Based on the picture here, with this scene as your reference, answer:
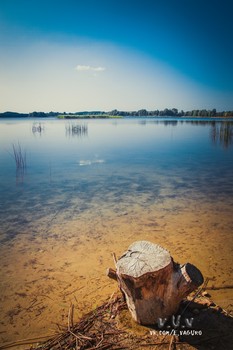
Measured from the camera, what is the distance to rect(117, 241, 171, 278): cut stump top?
3.01 m

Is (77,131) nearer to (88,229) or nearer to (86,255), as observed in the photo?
(88,229)

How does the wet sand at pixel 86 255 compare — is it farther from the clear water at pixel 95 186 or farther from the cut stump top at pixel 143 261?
the cut stump top at pixel 143 261

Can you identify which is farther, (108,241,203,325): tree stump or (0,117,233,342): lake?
(0,117,233,342): lake

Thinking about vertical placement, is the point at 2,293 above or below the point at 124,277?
below

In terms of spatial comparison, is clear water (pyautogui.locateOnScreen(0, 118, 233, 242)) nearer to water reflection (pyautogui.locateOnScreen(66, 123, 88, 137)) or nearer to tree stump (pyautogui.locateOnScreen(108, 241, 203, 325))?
tree stump (pyautogui.locateOnScreen(108, 241, 203, 325))

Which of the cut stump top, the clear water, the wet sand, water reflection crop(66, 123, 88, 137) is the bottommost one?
the wet sand

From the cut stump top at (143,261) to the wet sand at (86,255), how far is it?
132 cm

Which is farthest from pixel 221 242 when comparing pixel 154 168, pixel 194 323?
pixel 154 168

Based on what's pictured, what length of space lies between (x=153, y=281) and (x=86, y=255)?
2.80 metres

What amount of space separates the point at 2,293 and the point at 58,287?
102 cm

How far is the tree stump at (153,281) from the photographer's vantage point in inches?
119

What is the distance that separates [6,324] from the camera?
11.9 feet

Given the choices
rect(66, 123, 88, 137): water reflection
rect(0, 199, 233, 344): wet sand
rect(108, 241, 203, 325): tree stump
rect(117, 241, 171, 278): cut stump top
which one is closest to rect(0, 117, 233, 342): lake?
rect(0, 199, 233, 344): wet sand

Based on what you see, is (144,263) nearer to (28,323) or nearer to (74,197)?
(28,323)
